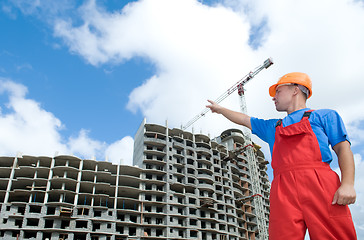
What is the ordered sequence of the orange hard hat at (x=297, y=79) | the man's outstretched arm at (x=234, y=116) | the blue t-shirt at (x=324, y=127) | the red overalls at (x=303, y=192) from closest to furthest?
1. the red overalls at (x=303, y=192)
2. the blue t-shirt at (x=324, y=127)
3. the orange hard hat at (x=297, y=79)
4. the man's outstretched arm at (x=234, y=116)

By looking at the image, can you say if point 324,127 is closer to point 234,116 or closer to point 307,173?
point 307,173

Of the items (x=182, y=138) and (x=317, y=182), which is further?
(x=182, y=138)

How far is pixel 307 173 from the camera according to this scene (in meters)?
2.73

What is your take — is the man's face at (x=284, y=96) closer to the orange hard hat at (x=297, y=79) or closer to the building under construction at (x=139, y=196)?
the orange hard hat at (x=297, y=79)

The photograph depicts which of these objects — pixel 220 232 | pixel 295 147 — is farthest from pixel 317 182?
pixel 220 232

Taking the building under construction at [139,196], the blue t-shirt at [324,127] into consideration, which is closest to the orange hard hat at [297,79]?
the blue t-shirt at [324,127]

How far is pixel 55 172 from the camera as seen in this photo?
48250 mm

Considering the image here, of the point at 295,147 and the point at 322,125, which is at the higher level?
the point at 322,125

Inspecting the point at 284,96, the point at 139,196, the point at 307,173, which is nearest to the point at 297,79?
the point at 284,96

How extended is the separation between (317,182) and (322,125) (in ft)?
2.10

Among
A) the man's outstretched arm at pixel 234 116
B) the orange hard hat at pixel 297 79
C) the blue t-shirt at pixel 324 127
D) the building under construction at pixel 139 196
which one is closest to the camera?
the blue t-shirt at pixel 324 127

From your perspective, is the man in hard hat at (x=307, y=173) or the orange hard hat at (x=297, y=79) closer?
the man in hard hat at (x=307, y=173)

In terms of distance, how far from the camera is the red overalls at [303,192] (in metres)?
2.47

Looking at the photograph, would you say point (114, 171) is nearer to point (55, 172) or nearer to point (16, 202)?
point (55, 172)
